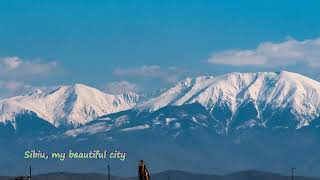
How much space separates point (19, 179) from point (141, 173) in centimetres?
6011

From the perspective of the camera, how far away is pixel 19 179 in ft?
471

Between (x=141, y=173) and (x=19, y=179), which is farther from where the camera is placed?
(x=19, y=179)

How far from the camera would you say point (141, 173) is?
87812mm
